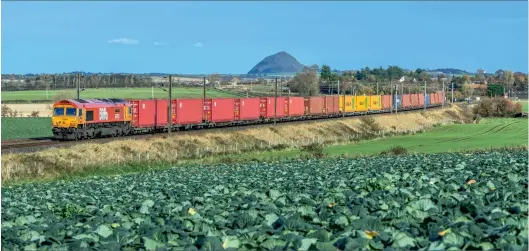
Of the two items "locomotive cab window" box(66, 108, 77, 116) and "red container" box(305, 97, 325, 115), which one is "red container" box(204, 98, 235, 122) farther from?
"locomotive cab window" box(66, 108, 77, 116)

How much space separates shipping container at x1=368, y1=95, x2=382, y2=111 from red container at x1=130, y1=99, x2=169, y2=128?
168ft

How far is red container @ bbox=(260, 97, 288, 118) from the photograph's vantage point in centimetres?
8119

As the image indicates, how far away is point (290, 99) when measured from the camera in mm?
85625

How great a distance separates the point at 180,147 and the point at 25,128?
1004 inches

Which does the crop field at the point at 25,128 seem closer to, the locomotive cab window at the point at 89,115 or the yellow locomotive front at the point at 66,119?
the yellow locomotive front at the point at 66,119

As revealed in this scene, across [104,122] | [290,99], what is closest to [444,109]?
[290,99]

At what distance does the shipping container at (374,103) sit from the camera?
110 metres

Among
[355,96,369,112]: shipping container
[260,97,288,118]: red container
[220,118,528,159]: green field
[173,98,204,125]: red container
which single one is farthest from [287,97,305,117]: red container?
[173,98,204,125]: red container

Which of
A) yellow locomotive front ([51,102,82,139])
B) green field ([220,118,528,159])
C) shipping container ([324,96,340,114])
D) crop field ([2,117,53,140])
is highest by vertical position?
shipping container ([324,96,340,114])

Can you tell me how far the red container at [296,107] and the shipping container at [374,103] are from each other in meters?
22.6

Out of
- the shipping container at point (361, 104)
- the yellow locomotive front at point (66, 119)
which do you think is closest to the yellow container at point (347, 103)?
the shipping container at point (361, 104)

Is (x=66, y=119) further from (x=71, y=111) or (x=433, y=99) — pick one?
(x=433, y=99)

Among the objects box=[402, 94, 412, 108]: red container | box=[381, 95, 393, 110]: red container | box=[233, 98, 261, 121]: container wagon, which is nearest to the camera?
box=[233, 98, 261, 121]: container wagon

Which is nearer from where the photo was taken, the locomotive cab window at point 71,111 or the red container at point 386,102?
the locomotive cab window at point 71,111
